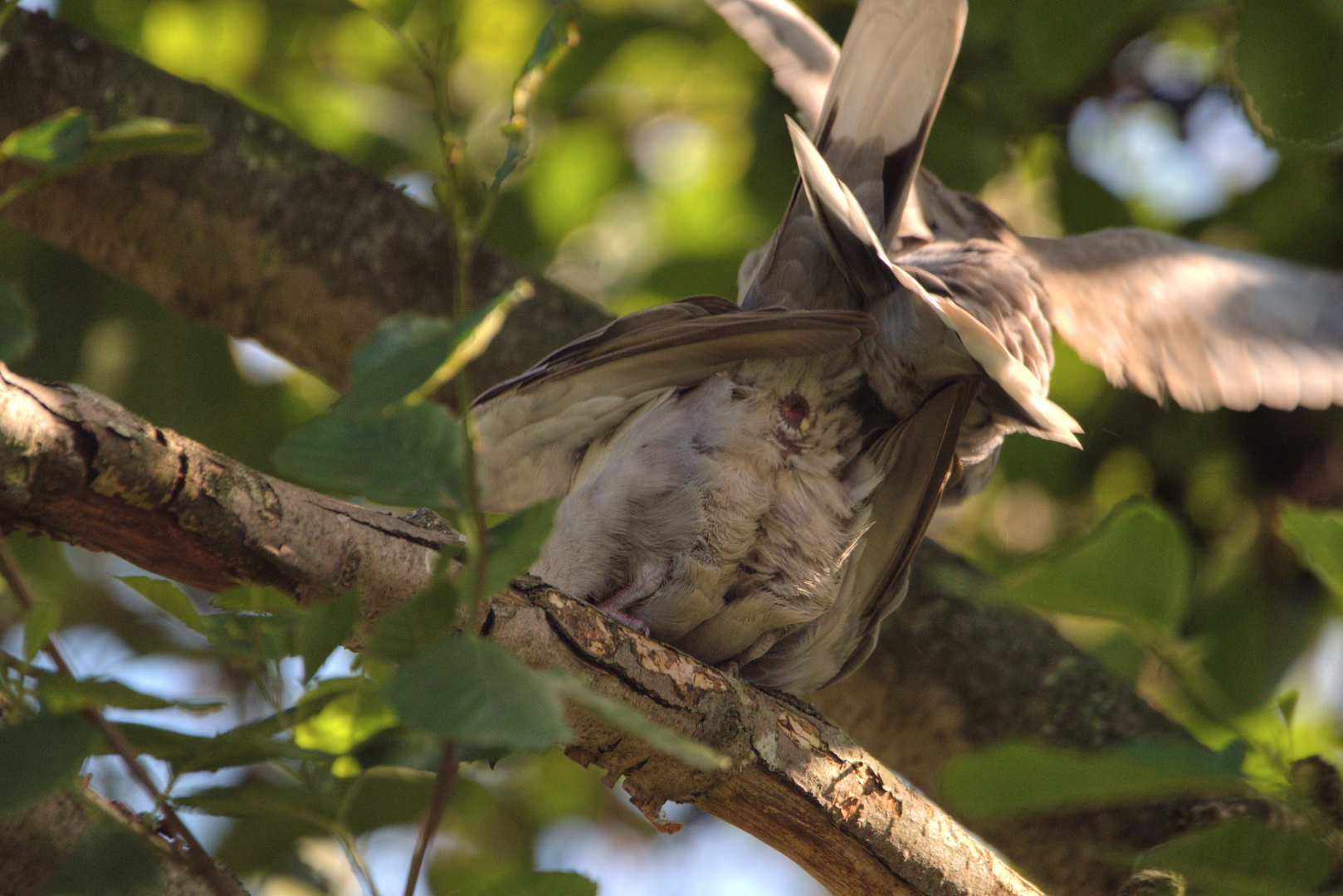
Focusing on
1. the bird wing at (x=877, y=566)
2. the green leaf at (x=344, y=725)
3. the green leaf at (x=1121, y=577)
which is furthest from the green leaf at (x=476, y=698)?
the bird wing at (x=877, y=566)

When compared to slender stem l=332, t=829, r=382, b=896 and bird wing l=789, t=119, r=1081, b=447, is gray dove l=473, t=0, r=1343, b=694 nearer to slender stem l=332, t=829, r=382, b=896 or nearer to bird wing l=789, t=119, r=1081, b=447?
bird wing l=789, t=119, r=1081, b=447

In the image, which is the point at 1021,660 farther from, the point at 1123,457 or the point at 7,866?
the point at 7,866

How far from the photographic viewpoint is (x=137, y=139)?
3.12ft

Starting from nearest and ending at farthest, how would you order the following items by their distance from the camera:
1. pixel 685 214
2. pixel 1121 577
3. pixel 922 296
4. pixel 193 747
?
pixel 193 747, pixel 1121 577, pixel 922 296, pixel 685 214

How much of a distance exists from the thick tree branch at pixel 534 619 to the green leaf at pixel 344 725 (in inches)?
10.3

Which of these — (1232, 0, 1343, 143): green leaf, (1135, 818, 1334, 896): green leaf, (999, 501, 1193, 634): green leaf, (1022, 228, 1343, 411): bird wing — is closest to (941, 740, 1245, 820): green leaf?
(1135, 818, 1334, 896): green leaf

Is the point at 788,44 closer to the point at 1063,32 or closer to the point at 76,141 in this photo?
the point at 1063,32

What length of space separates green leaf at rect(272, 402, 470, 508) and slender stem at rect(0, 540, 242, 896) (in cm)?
26

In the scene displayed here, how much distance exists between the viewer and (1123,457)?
3.46 m

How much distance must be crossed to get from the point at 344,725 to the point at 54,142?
22.7 inches

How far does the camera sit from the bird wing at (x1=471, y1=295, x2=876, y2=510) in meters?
1.64

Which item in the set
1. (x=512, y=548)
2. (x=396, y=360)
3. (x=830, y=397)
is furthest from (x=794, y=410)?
(x=396, y=360)

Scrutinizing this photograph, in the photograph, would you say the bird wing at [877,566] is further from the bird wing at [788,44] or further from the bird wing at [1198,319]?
the bird wing at [788,44]

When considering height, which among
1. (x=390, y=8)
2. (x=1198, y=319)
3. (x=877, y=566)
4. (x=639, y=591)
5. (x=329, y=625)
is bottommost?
(x=877, y=566)
